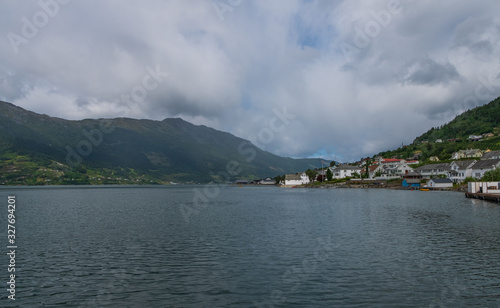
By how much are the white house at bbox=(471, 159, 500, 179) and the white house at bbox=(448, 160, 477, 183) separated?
6023 mm

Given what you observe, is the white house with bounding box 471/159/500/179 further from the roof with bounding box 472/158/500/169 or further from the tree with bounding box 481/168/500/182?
the tree with bounding box 481/168/500/182

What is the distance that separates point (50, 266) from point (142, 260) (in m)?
7.02

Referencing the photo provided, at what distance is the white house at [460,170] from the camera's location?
171000 millimetres

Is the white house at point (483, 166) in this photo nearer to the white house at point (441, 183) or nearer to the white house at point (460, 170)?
the white house at point (460, 170)

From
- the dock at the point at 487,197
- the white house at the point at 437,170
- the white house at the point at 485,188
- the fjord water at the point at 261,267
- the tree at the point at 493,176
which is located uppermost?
the white house at the point at 437,170

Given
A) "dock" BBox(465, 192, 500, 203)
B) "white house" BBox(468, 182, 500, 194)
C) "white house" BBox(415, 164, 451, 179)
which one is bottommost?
"dock" BBox(465, 192, 500, 203)

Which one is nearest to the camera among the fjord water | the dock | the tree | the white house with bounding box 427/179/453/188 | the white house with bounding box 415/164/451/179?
the fjord water

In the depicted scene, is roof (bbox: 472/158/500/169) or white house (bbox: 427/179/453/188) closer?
roof (bbox: 472/158/500/169)

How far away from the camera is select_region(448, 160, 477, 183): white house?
171 m

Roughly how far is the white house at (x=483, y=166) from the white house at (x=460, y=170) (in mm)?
6023

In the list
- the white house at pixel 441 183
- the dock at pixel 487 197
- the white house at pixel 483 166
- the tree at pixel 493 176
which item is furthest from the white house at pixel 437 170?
the dock at pixel 487 197

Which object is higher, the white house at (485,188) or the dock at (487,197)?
the white house at (485,188)

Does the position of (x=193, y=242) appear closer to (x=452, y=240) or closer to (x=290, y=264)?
(x=290, y=264)

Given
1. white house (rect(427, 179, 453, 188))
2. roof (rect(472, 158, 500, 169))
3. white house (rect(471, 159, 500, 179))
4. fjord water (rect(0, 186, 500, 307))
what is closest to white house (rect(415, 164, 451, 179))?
white house (rect(471, 159, 500, 179))
